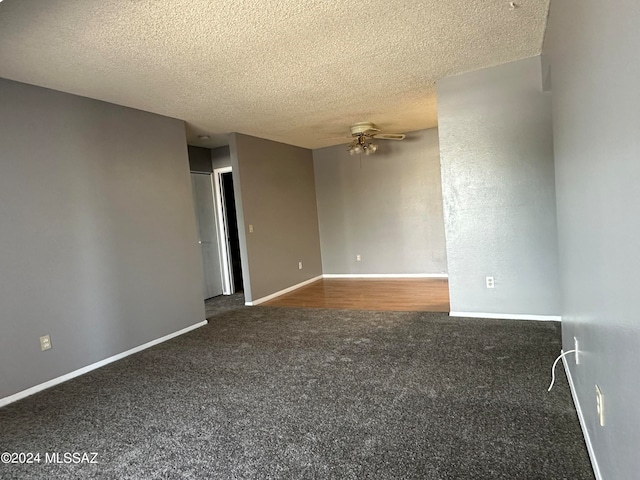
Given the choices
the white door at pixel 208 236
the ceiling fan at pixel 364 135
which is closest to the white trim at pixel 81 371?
the white door at pixel 208 236

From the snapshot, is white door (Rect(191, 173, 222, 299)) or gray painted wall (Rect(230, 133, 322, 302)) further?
white door (Rect(191, 173, 222, 299))

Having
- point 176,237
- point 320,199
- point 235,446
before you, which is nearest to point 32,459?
point 235,446

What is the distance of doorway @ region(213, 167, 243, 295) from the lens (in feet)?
21.2

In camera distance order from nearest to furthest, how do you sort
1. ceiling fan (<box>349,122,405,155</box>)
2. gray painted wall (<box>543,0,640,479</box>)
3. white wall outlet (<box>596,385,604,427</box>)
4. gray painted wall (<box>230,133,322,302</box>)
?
1. gray painted wall (<box>543,0,640,479</box>)
2. white wall outlet (<box>596,385,604,427</box>)
3. ceiling fan (<box>349,122,405,155</box>)
4. gray painted wall (<box>230,133,322,302</box>)

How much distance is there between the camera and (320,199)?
7289 millimetres

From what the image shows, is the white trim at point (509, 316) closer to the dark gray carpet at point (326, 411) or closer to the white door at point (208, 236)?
the dark gray carpet at point (326, 411)

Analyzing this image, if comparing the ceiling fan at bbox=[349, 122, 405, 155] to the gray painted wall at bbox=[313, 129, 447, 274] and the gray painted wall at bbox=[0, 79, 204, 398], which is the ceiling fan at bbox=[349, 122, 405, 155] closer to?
the gray painted wall at bbox=[313, 129, 447, 274]

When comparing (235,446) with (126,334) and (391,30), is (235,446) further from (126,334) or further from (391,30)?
(391,30)

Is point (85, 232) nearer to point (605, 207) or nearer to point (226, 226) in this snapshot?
point (226, 226)

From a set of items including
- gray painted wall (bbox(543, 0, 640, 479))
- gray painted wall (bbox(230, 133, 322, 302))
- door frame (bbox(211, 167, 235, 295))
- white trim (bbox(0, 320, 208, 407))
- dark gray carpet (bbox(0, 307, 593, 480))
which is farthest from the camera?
door frame (bbox(211, 167, 235, 295))

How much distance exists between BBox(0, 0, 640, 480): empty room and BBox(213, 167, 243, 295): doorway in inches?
43.5

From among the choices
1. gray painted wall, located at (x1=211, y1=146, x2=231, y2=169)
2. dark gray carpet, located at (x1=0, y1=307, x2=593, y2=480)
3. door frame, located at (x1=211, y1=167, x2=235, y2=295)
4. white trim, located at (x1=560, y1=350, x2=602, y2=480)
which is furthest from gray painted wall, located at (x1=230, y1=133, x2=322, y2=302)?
white trim, located at (x1=560, y1=350, x2=602, y2=480)

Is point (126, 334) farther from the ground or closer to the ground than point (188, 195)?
closer to the ground

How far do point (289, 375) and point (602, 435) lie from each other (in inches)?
77.5
